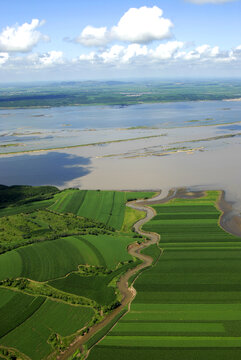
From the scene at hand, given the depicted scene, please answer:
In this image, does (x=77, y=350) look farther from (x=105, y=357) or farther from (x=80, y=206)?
(x=80, y=206)

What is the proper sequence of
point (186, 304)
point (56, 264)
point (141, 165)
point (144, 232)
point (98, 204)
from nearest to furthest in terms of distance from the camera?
point (186, 304) → point (56, 264) → point (144, 232) → point (98, 204) → point (141, 165)

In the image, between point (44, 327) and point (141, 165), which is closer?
point (44, 327)

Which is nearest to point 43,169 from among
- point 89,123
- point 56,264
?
point 56,264

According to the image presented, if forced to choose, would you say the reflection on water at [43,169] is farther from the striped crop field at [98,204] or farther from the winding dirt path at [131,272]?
the winding dirt path at [131,272]

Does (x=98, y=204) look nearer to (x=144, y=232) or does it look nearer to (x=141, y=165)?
(x=144, y=232)


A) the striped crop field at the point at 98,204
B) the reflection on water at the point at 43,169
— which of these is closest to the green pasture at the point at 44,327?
the striped crop field at the point at 98,204

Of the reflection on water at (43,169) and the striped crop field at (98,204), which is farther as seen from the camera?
the reflection on water at (43,169)

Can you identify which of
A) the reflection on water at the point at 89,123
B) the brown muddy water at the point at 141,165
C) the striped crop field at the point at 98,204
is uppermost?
the reflection on water at the point at 89,123
